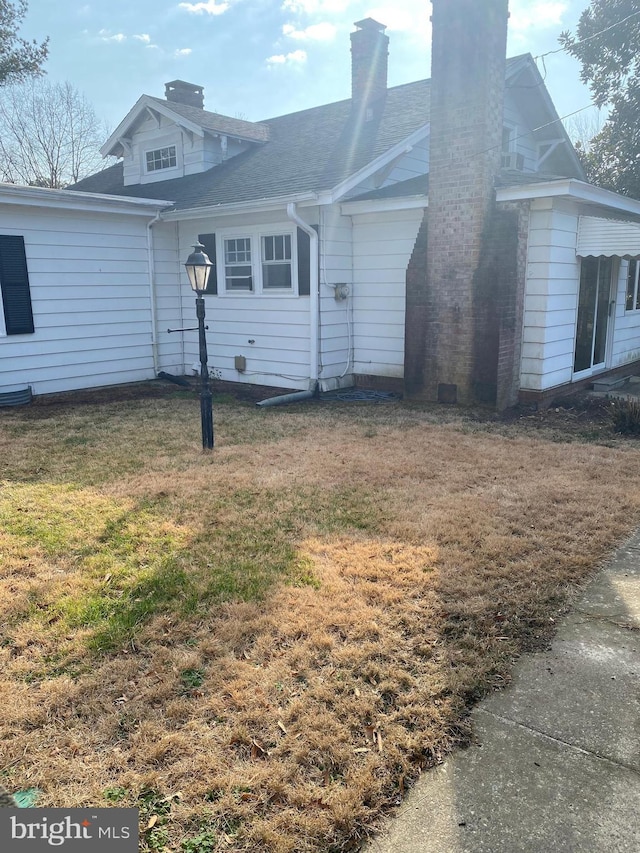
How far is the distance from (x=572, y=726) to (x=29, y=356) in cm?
876

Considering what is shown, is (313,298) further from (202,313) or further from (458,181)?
(202,313)

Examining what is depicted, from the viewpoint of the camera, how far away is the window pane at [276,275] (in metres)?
9.53

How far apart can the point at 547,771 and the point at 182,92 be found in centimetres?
1628

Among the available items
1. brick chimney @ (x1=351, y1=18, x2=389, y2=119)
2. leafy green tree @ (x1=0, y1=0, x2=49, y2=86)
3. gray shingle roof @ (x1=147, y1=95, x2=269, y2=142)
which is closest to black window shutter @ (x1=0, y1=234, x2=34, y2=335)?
gray shingle roof @ (x1=147, y1=95, x2=269, y2=142)

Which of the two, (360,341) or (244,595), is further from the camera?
(360,341)

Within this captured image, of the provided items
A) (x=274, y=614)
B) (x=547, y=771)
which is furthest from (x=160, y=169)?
(x=547, y=771)

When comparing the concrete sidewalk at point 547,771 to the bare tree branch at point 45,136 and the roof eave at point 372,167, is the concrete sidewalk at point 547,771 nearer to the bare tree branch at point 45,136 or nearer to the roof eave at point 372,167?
the roof eave at point 372,167

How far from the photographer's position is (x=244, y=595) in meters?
3.41

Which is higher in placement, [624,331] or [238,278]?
[238,278]

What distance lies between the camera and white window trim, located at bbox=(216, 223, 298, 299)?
30.6 feet

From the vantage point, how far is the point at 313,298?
29.9 ft

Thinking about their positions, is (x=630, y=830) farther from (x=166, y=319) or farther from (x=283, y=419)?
(x=166, y=319)

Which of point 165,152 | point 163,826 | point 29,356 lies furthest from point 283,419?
point 165,152

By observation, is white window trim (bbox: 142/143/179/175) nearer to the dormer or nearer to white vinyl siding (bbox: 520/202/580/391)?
the dormer
